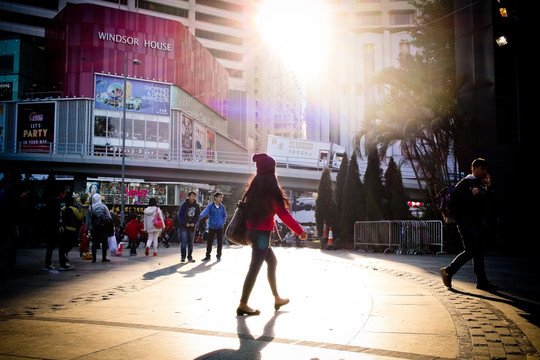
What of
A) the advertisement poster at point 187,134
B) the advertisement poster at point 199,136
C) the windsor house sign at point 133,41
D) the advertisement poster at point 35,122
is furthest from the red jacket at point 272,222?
the advertisement poster at point 199,136

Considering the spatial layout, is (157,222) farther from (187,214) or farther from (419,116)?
(419,116)

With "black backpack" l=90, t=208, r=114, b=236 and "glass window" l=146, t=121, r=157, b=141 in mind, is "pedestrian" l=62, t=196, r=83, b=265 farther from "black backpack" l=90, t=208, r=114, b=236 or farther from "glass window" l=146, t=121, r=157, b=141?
"glass window" l=146, t=121, r=157, b=141

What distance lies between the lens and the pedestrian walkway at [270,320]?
3670 mm

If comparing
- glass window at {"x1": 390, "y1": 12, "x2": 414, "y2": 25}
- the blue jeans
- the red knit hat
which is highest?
glass window at {"x1": 390, "y1": 12, "x2": 414, "y2": 25}

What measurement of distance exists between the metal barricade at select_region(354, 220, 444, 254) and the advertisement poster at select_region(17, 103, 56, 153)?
→ 4335 centimetres

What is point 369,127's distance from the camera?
23.8 meters

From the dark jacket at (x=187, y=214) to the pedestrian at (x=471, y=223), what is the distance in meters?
7.49

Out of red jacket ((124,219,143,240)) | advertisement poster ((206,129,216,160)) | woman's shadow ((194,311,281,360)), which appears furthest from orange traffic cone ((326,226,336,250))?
advertisement poster ((206,129,216,160))

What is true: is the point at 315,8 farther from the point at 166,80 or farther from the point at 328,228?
the point at 328,228

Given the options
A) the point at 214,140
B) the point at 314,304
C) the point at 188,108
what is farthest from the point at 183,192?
the point at 314,304

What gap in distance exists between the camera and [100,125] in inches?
2116

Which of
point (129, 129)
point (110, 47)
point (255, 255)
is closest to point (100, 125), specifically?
point (129, 129)

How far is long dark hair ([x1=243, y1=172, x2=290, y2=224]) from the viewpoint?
17.4 feet

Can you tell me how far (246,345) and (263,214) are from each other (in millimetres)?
1683
